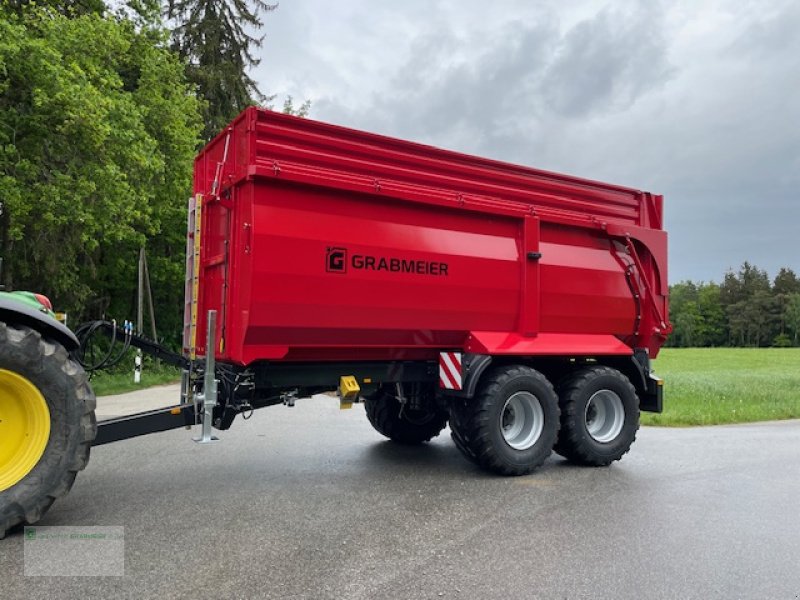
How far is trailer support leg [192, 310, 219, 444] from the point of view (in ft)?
17.0

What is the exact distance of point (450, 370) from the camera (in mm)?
6375

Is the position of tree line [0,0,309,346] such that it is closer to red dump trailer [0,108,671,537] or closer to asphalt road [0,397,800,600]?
red dump trailer [0,108,671,537]

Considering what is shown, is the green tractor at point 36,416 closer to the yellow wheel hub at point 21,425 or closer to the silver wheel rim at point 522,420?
the yellow wheel hub at point 21,425

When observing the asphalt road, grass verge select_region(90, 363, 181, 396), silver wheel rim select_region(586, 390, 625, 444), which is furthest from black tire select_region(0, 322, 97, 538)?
grass verge select_region(90, 363, 181, 396)

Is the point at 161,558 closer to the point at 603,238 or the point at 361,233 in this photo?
the point at 361,233

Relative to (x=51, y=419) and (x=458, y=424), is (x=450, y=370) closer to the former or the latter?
(x=458, y=424)

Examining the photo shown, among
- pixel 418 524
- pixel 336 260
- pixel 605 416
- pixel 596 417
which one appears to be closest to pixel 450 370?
pixel 336 260

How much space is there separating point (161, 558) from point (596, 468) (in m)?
4.71

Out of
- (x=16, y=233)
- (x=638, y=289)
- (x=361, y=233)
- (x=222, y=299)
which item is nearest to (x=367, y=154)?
(x=361, y=233)

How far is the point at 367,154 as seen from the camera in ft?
19.7

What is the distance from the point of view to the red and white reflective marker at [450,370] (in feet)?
20.7

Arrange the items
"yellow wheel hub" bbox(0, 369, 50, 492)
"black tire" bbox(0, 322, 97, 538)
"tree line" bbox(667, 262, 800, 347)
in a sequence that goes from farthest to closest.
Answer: "tree line" bbox(667, 262, 800, 347) → "yellow wheel hub" bbox(0, 369, 50, 492) → "black tire" bbox(0, 322, 97, 538)

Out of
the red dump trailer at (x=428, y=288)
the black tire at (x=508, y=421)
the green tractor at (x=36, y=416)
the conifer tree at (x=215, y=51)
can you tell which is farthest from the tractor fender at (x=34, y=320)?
the conifer tree at (x=215, y=51)

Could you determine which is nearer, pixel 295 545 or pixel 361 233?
pixel 295 545
